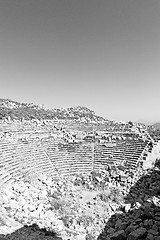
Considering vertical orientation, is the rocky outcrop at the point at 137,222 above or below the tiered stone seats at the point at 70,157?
below

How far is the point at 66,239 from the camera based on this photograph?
8242 mm

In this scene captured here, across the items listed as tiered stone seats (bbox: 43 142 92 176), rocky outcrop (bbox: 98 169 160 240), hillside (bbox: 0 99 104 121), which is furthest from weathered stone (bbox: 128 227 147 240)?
hillside (bbox: 0 99 104 121)

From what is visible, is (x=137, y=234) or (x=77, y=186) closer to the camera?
(x=137, y=234)

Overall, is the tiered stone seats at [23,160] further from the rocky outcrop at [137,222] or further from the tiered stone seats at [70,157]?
the rocky outcrop at [137,222]

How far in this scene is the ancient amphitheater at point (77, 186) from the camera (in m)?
8.85

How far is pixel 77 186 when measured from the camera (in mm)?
15367

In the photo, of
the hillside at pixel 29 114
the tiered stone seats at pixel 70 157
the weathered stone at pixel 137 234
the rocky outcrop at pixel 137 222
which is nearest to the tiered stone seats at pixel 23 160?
the tiered stone seats at pixel 70 157

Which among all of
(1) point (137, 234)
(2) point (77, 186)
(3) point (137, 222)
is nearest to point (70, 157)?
(2) point (77, 186)

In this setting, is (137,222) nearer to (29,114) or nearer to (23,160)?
(23,160)

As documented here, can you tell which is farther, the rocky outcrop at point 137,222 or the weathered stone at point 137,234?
the rocky outcrop at point 137,222

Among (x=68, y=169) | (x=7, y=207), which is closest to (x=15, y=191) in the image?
(x=7, y=207)

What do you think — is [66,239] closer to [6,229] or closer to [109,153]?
[6,229]

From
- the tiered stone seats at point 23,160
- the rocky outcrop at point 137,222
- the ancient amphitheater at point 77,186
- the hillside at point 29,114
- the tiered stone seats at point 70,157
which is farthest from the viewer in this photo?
the hillside at point 29,114

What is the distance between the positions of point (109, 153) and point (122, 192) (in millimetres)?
6797
